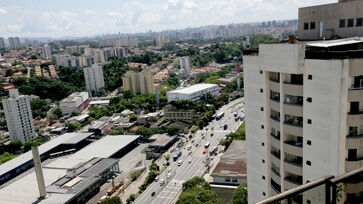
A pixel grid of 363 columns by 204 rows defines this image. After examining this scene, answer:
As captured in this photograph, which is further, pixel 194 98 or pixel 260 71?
pixel 194 98

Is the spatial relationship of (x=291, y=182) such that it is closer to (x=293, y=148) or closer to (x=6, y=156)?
(x=293, y=148)

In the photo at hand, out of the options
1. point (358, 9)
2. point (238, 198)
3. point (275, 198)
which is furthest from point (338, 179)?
point (238, 198)

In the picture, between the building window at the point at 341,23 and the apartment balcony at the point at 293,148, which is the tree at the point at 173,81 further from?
the apartment balcony at the point at 293,148

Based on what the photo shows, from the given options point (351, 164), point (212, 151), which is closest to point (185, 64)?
point (212, 151)

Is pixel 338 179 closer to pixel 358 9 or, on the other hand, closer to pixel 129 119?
pixel 358 9

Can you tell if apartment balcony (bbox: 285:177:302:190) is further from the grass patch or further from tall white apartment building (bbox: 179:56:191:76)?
tall white apartment building (bbox: 179:56:191:76)

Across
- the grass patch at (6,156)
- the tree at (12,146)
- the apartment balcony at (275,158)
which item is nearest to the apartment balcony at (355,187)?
the apartment balcony at (275,158)
